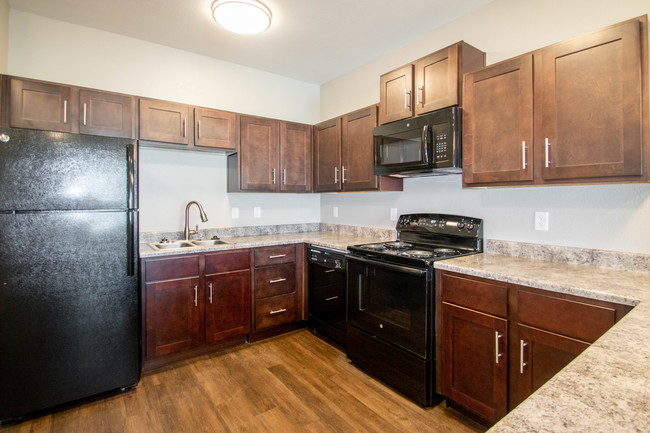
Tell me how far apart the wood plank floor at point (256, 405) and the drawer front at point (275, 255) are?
0.83m

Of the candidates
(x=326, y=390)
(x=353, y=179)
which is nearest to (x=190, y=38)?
(x=353, y=179)

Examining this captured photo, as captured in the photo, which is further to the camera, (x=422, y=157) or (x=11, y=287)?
(x=422, y=157)

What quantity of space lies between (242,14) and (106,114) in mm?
1265

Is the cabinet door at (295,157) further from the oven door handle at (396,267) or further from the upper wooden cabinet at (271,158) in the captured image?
the oven door handle at (396,267)

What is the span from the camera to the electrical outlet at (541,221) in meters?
2.06

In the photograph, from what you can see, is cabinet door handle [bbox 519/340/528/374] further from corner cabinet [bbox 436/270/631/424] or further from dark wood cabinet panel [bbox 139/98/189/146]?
dark wood cabinet panel [bbox 139/98/189/146]

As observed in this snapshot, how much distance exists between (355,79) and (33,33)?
274cm

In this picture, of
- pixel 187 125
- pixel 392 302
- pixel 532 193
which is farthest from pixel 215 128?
pixel 532 193

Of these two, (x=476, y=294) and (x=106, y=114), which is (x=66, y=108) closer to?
(x=106, y=114)

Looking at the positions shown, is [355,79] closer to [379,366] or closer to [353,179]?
[353,179]

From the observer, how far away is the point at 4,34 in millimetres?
2352

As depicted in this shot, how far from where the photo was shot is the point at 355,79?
3541 millimetres

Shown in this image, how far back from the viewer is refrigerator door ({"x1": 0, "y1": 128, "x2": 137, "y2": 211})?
187cm

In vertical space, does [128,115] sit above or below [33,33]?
below
